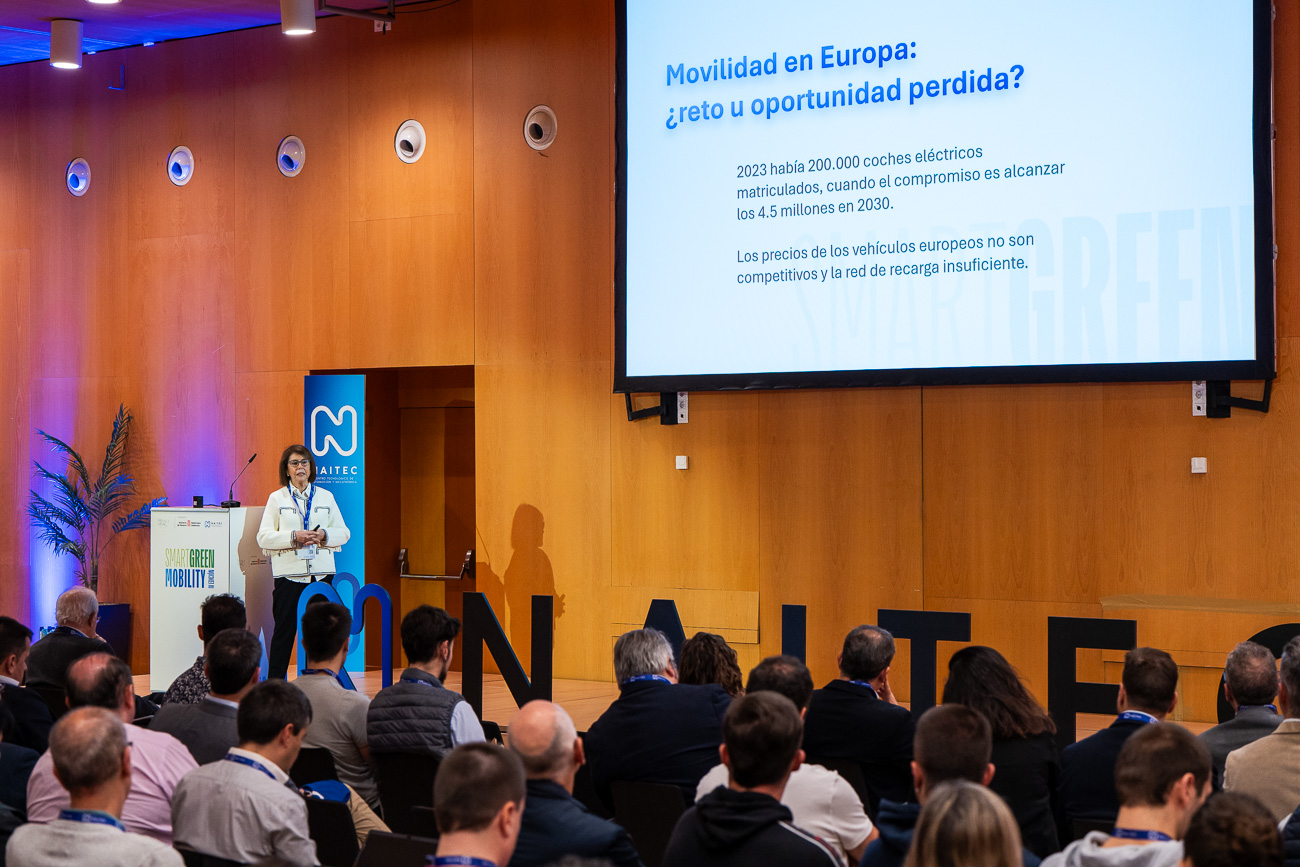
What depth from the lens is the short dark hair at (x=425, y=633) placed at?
4.58 meters

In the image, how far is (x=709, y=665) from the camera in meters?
4.48

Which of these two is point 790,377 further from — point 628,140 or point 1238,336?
point 1238,336

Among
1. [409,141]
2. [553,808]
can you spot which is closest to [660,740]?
[553,808]

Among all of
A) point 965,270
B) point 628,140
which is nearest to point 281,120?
point 628,140

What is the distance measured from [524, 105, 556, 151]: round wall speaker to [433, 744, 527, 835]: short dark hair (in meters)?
6.65

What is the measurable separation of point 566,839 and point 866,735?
1586 mm

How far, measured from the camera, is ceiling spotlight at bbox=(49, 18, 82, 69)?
9234mm

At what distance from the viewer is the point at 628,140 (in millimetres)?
8078

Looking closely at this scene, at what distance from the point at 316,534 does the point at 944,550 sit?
373 centimetres

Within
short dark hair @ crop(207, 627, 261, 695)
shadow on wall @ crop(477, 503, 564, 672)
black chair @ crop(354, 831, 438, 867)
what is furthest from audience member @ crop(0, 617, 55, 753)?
shadow on wall @ crop(477, 503, 564, 672)

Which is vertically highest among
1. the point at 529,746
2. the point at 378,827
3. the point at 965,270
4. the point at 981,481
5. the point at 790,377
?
the point at 965,270

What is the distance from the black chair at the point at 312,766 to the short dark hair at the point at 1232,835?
2782mm

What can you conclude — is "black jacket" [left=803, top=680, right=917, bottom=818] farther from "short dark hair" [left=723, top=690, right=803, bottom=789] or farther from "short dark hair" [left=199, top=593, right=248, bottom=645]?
"short dark hair" [left=199, top=593, right=248, bottom=645]

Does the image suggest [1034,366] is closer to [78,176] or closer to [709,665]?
[709,665]
